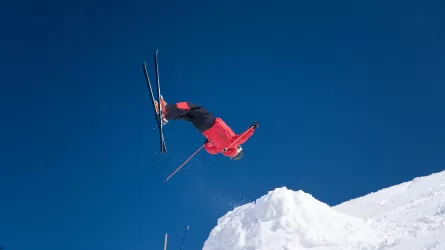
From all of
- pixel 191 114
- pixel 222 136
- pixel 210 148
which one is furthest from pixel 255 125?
pixel 191 114

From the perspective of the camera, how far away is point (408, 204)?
40.3 feet

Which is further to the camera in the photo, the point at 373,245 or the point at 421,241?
the point at 373,245

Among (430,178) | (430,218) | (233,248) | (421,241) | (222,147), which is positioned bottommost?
(421,241)

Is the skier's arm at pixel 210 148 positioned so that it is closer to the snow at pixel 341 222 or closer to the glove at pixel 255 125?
the glove at pixel 255 125

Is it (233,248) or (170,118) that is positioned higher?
(170,118)

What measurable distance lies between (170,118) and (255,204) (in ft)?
20.1

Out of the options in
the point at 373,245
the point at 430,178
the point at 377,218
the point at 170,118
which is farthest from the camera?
the point at 430,178

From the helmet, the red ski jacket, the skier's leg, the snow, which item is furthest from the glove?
the snow

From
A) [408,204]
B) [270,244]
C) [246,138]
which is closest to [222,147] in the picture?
[246,138]

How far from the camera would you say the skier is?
8.98m

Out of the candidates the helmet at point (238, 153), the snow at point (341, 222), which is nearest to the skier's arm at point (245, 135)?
the helmet at point (238, 153)

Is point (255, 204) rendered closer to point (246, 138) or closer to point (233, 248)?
point (233, 248)

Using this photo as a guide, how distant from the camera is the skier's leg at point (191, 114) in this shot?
8.94 meters

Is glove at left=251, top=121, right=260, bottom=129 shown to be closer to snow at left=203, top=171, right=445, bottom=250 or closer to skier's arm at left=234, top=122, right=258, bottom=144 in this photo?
skier's arm at left=234, top=122, right=258, bottom=144
